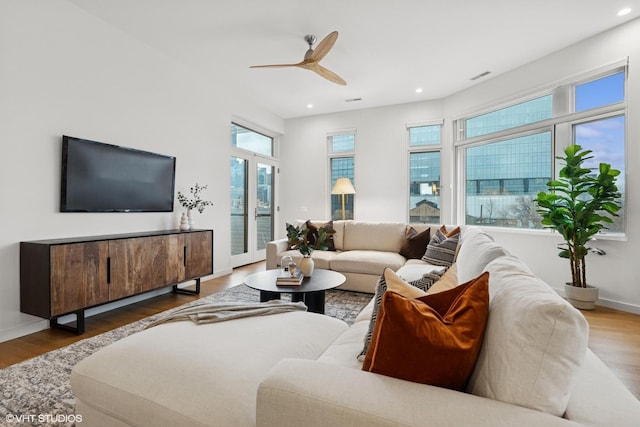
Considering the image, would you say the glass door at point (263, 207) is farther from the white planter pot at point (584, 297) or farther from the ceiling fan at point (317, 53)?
the white planter pot at point (584, 297)

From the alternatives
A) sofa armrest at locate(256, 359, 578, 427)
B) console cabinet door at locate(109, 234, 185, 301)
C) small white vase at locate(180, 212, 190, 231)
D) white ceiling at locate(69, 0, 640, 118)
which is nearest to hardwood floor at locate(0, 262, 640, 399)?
console cabinet door at locate(109, 234, 185, 301)

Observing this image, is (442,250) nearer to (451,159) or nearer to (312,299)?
(312,299)

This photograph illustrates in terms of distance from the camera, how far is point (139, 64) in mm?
3574

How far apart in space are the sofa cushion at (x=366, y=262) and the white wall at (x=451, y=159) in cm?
187

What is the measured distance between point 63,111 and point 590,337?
16.2ft

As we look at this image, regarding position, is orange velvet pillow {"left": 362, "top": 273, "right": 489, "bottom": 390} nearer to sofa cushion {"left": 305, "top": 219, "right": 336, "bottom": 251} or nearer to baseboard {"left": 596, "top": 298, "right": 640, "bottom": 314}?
sofa cushion {"left": 305, "top": 219, "right": 336, "bottom": 251}

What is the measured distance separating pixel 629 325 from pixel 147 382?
3906 mm

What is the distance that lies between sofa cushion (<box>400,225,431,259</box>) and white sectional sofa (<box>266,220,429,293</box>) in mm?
95

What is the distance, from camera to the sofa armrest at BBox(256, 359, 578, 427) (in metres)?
0.74

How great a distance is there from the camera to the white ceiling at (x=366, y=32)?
9.78 feet

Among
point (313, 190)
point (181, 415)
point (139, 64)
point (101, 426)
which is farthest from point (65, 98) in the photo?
point (313, 190)

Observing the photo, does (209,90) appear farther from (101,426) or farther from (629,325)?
(629,325)

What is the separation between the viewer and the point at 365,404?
2.63 ft

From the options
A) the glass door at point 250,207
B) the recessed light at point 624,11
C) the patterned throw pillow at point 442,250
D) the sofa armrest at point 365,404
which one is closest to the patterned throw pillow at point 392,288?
the sofa armrest at point 365,404
